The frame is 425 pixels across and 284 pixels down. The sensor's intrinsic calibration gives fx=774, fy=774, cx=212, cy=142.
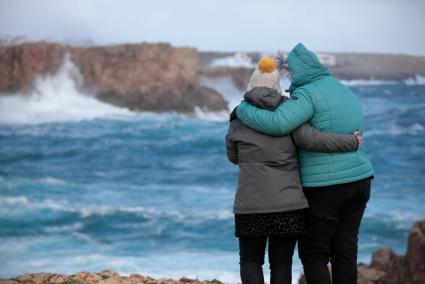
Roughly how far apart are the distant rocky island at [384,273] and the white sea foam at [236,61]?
86.8 inches

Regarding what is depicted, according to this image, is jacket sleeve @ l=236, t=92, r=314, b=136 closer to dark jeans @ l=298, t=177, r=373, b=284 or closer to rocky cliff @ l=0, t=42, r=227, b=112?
dark jeans @ l=298, t=177, r=373, b=284

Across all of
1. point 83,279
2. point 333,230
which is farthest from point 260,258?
point 83,279

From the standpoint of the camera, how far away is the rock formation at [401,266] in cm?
489

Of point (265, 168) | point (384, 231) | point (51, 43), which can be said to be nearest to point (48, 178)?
point (51, 43)

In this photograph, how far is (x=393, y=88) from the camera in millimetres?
6887

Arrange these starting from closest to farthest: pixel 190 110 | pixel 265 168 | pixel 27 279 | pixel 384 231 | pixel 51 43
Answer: pixel 265 168 → pixel 27 279 → pixel 384 231 → pixel 51 43 → pixel 190 110

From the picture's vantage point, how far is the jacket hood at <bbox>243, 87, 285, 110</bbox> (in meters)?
2.39

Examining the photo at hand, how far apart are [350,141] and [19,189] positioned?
5.22 m

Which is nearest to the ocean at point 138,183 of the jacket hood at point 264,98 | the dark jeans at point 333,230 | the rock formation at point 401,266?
the rock formation at point 401,266

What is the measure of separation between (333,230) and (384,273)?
3070 mm

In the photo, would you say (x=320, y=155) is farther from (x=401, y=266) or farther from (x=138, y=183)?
(x=138, y=183)

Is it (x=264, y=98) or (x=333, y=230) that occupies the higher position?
(x=264, y=98)

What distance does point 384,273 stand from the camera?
5367mm

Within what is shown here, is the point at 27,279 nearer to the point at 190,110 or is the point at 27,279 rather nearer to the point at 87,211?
the point at 87,211
